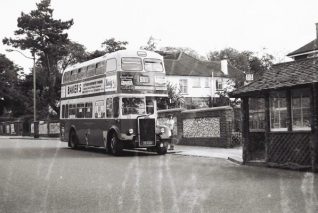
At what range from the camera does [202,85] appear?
2352 inches

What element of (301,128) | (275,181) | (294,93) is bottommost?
(275,181)

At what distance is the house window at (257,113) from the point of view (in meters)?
16.9

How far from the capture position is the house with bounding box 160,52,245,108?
5775cm

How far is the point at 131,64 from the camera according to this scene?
67.8ft

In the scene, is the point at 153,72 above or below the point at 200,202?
above

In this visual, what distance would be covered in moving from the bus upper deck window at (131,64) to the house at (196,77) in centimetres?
3448

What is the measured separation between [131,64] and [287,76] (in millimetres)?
7770

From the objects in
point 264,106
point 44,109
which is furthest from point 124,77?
point 44,109

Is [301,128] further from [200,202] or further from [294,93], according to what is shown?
[200,202]

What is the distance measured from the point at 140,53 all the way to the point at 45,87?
4641 centimetres

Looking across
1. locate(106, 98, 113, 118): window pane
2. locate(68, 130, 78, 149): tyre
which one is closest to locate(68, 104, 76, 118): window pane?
locate(68, 130, 78, 149): tyre

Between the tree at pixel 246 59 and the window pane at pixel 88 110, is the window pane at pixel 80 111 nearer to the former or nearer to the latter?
the window pane at pixel 88 110

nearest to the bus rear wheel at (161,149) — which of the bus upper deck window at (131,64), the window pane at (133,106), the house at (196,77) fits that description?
the window pane at (133,106)

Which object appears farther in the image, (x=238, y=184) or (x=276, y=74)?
(x=276, y=74)
